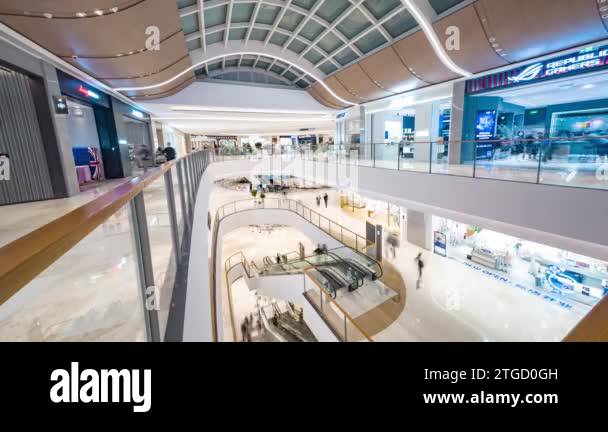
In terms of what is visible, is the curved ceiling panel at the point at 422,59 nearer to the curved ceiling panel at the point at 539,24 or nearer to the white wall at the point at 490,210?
the curved ceiling panel at the point at 539,24

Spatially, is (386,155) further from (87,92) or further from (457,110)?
(87,92)

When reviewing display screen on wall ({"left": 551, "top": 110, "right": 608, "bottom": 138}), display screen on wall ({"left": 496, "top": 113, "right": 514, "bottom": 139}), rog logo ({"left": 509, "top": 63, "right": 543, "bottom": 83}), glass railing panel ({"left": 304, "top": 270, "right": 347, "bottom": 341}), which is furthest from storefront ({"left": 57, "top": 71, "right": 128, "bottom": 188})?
display screen on wall ({"left": 551, "top": 110, "right": 608, "bottom": 138})

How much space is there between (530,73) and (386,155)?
4944 mm

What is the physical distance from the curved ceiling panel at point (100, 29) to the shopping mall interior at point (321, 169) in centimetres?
5

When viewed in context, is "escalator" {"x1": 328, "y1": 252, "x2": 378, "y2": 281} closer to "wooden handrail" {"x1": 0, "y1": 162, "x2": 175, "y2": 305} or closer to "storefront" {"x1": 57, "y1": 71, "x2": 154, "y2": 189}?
"storefront" {"x1": 57, "y1": 71, "x2": 154, "y2": 189}

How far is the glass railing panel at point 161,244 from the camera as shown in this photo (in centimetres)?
183

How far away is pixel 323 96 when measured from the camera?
1742 centimetres

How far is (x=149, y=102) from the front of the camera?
13297 mm

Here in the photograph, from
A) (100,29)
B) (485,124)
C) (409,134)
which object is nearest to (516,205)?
(485,124)

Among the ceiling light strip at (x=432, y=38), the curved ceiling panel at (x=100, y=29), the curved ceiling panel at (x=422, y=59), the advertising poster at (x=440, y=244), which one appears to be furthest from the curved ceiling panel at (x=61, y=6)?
the advertising poster at (x=440, y=244)

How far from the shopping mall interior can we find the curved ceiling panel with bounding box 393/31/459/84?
0.31ft
